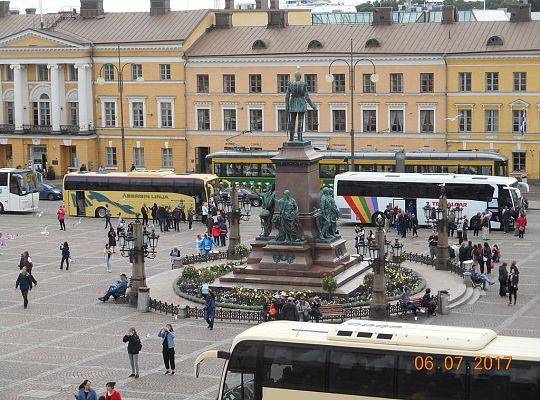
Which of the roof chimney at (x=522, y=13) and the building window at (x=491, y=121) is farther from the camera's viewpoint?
the roof chimney at (x=522, y=13)

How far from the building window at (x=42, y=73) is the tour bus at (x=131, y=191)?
24.0 metres

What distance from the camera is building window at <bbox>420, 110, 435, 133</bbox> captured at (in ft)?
269

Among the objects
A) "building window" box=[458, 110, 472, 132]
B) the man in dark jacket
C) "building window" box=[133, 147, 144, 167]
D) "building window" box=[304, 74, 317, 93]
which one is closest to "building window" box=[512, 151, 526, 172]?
"building window" box=[458, 110, 472, 132]

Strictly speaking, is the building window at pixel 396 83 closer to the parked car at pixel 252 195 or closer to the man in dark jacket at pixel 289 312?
the parked car at pixel 252 195

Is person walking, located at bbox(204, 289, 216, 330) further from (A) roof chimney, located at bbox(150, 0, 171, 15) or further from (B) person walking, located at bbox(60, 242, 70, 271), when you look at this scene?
(A) roof chimney, located at bbox(150, 0, 171, 15)

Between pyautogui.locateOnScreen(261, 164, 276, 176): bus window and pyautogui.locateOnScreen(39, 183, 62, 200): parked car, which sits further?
pyautogui.locateOnScreen(39, 183, 62, 200): parked car

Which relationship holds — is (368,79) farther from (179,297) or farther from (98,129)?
(179,297)

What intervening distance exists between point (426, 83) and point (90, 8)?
29189 millimetres

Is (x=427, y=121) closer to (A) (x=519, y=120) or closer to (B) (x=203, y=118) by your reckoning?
(A) (x=519, y=120)

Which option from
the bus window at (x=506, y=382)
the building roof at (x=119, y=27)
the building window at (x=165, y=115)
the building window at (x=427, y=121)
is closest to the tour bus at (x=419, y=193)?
the building window at (x=427, y=121)

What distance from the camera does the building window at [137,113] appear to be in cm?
9000

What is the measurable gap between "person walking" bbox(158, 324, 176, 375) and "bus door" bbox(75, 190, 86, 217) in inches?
1522

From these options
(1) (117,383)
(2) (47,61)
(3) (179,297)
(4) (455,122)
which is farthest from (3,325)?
(2) (47,61)

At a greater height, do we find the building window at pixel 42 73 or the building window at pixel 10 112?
the building window at pixel 42 73
